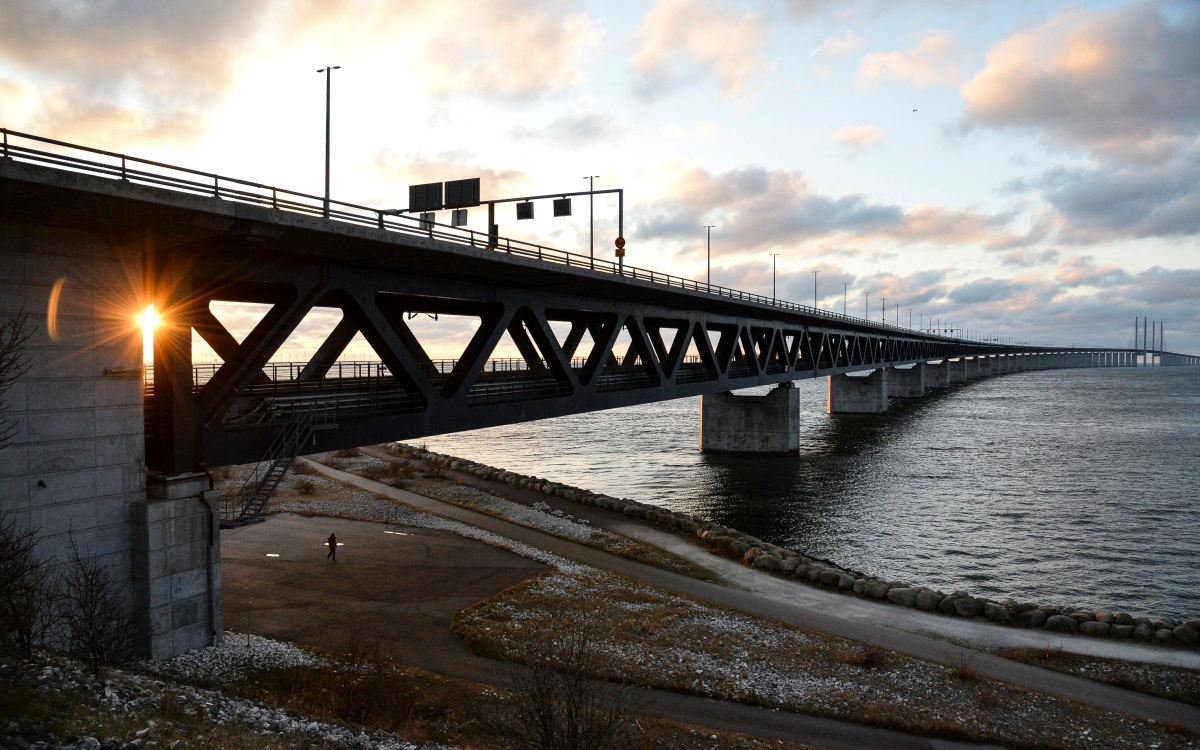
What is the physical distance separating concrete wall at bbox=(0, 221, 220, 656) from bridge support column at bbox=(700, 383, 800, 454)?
56510 millimetres

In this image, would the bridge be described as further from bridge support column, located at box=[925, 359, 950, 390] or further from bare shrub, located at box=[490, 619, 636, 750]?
bridge support column, located at box=[925, 359, 950, 390]

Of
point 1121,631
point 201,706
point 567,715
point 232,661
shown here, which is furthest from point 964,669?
point 232,661

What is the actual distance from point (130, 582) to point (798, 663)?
59.2 feet

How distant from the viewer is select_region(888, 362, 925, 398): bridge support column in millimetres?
154500

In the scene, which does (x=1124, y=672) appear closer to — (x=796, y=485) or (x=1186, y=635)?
(x=1186, y=635)

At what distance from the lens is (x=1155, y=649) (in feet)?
78.1

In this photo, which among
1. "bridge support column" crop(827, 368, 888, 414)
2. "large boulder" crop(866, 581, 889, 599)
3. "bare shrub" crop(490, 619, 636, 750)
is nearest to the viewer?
"bare shrub" crop(490, 619, 636, 750)

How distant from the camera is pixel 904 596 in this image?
27.7 metres

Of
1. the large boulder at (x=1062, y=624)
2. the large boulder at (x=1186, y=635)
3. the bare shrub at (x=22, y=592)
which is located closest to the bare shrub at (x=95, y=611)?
the bare shrub at (x=22, y=592)

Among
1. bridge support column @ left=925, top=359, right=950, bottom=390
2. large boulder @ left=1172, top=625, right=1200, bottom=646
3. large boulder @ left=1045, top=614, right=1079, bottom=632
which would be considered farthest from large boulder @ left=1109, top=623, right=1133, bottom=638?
bridge support column @ left=925, top=359, right=950, bottom=390

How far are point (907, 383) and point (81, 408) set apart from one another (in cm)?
15993

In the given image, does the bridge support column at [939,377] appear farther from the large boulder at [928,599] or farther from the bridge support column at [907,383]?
the large boulder at [928,599]

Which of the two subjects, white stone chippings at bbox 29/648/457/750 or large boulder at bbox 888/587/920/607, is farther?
large boulder at bbox 888/587/920/607

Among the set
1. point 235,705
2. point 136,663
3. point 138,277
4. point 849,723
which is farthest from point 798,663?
point 138,277
